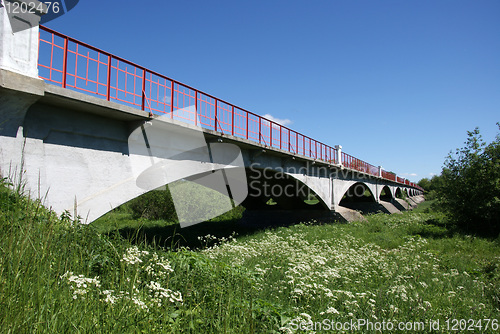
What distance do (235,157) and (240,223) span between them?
11.2 meters

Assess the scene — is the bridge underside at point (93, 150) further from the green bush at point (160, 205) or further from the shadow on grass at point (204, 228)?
the green bush at point (160, 205)

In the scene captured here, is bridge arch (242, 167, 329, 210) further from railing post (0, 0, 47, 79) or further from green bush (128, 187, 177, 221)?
railing post (0, 0, 47, 79)

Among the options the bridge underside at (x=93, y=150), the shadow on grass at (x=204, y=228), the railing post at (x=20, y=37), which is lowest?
the shadow on grass at (x=204, y=228)

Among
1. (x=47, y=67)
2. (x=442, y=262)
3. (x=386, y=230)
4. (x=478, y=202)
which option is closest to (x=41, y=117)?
(x=47, y=67)

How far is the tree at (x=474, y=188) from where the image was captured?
46.1ft

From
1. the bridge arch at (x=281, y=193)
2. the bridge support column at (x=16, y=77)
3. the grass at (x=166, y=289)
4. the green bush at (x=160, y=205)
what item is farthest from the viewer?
the green bush at (x=160, y=205)

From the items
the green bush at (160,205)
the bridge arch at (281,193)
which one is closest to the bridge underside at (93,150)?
the bridge arch at (281,193)

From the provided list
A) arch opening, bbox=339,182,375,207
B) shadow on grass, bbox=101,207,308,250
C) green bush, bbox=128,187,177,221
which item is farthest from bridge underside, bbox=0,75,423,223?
arch opening, bbox=339,182,375,207

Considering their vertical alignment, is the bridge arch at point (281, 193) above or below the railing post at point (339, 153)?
below

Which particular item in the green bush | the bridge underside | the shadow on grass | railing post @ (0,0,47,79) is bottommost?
the shadow on grass

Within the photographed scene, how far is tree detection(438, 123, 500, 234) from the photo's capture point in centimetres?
1405

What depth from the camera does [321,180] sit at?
63.2 ft

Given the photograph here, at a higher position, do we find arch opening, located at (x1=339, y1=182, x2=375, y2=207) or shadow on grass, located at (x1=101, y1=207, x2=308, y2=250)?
arch opening, located at (x1=339, y1=182, x2=375, y2=207)

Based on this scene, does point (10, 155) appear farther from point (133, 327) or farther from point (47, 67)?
point (133, 327)
